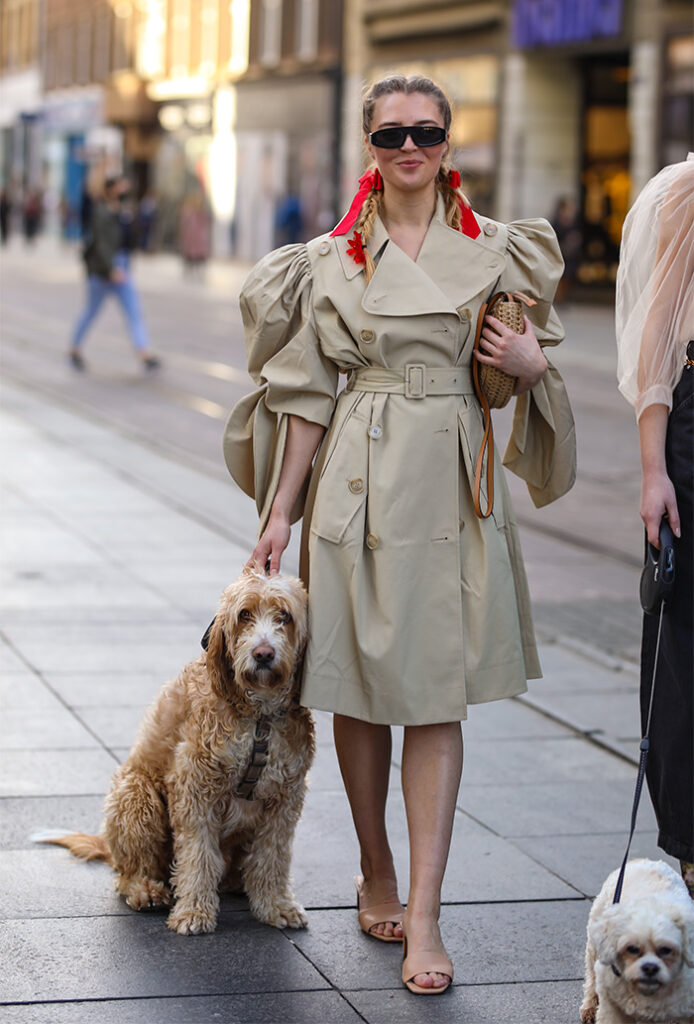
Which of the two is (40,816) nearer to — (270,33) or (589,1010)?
(589,1010)

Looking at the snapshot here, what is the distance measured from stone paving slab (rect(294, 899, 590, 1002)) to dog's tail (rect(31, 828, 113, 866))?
2.10 ft

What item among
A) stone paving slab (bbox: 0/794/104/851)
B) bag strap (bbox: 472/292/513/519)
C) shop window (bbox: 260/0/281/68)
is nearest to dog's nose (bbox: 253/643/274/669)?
bag strap (bbox: 472/292/513/519)

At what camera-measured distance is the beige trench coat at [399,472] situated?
3.96 m

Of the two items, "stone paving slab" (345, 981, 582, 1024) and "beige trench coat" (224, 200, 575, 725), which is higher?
"beige trench coat" (224, 200, 575, 725)

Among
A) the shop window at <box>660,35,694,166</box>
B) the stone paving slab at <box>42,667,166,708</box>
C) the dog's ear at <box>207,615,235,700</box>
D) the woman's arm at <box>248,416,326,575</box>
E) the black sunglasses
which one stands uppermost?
the shop window at <box>660,35,694,166</box>

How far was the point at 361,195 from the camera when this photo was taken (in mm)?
4133

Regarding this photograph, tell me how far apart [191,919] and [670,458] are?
1597 millimetres

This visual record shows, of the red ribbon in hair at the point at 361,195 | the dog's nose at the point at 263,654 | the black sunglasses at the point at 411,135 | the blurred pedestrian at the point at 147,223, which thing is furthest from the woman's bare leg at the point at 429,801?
the blurred pedestrian at the point at 147,223

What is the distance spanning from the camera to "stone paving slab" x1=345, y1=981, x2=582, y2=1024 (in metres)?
3.70

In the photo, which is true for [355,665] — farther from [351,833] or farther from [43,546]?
[43,546]

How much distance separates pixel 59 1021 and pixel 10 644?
136 inches

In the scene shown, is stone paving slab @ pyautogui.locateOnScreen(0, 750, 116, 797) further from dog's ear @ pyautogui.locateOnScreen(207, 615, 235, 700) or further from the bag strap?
the bag strap

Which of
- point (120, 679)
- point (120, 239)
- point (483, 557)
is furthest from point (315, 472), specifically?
point (120, 239)

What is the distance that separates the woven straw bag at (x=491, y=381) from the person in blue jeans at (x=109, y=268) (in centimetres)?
1434
